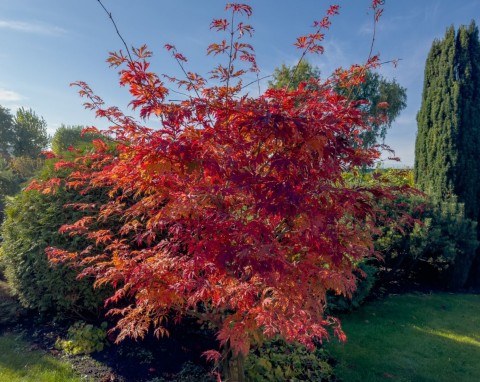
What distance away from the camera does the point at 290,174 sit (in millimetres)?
2408

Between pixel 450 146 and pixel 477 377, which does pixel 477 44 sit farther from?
pixel 477 377

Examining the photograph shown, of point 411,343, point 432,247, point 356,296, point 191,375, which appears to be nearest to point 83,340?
point 191,375

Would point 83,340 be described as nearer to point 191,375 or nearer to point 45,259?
point 45,259

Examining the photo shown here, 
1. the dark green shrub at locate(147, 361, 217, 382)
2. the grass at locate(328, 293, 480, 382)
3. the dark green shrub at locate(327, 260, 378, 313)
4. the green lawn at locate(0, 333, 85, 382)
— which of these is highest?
the dark green shrub at locate(327, 260, 378, 313)

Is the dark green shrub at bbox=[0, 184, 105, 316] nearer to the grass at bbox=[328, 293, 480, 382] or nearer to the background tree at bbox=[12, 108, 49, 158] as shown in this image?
the grass at bbox=[328, 293, 480, 382]

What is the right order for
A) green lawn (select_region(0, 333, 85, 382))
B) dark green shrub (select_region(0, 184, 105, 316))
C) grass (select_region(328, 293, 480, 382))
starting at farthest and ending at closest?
dark green shrub (select_region(0, 184, 105, 316)) → grass (select_region(328, 293, 480, 382)) → green lawn (select_region(0, 333, 85, 382))

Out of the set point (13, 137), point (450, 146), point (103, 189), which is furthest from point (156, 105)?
point (13, 137)

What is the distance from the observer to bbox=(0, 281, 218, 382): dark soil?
12.0 ft

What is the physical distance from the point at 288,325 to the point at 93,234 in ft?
7.32

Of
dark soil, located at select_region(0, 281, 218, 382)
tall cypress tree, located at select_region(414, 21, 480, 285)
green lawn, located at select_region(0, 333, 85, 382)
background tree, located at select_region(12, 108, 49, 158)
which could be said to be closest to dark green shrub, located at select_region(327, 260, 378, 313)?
dark soil, located at select_region(0, 281, 218, 382)

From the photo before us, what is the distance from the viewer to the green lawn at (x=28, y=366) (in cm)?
356

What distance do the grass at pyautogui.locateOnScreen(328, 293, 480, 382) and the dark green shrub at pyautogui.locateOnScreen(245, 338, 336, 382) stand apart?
0.21 m

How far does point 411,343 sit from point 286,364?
215cm

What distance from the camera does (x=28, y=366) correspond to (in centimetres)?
382
